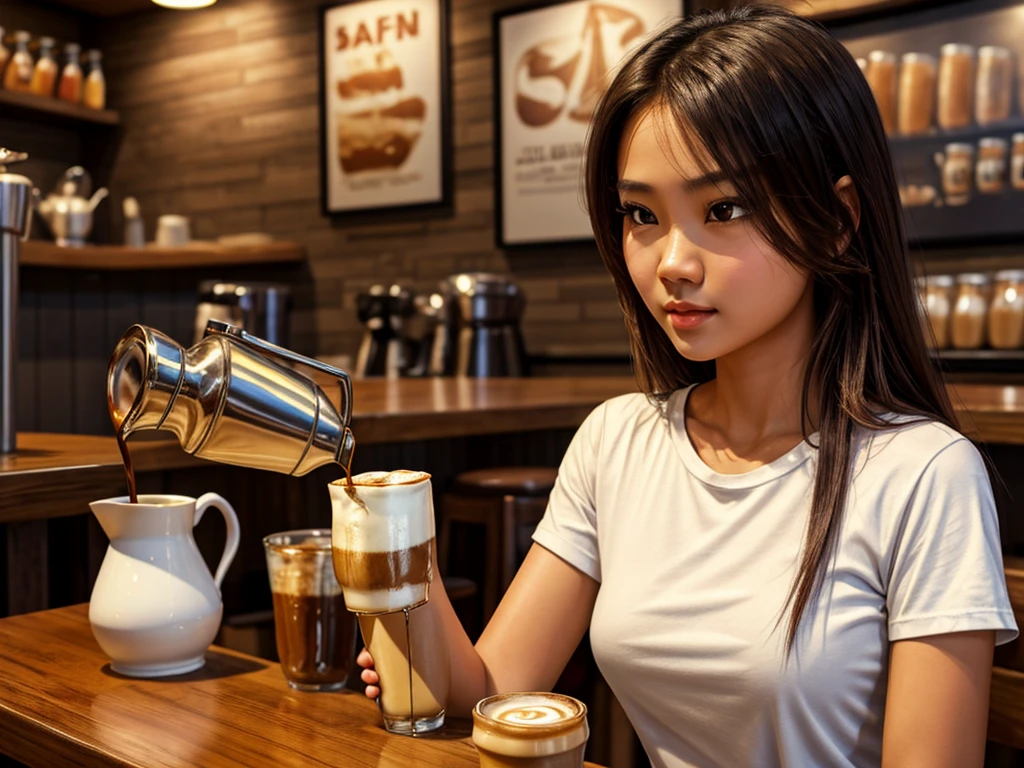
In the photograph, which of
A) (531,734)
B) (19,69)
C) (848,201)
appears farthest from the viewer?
(19,69)

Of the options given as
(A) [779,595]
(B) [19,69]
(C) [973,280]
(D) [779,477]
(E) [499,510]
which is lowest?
(E) [499,510]

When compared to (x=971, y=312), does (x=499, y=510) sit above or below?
below

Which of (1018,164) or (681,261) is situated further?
(1018,164)

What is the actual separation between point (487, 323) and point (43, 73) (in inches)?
108

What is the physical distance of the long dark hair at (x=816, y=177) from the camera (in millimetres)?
1048

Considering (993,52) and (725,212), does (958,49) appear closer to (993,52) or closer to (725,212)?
(993,52)

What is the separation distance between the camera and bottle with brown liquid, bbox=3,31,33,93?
17.4 ft

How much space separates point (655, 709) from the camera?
1.15 m

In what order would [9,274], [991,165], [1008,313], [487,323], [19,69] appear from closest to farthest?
[9,274], [1008,313], [991,165], [487,323], [19,69]

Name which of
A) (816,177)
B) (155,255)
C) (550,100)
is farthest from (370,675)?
(155,255)

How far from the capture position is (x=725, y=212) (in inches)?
41.3

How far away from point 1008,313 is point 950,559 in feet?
9.05

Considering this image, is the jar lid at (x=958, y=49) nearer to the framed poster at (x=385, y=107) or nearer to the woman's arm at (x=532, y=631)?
the framed poster at (x=385, y=107)

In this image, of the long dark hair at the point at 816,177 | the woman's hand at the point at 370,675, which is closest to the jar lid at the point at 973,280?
the long dark hair at the point at 816,177
